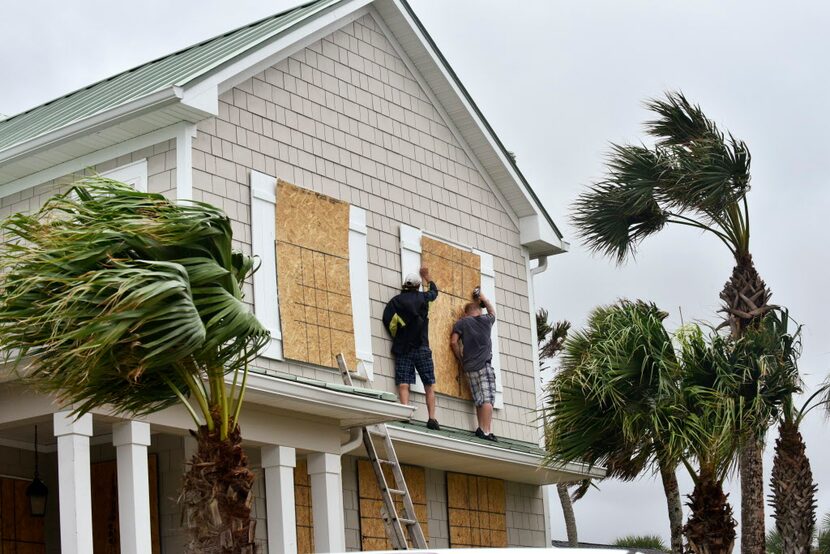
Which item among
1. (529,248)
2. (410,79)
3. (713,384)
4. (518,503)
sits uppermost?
(410,79)

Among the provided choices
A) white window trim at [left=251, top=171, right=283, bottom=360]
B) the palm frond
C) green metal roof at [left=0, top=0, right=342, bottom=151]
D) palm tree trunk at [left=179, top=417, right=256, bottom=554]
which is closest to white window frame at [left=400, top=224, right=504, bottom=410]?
white window trim at [left=251, top=171, right=283, bottom=360]

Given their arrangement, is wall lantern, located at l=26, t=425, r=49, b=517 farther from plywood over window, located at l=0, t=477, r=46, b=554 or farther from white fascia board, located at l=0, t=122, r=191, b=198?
white fascia board, located at l=0, t=122, r=191, b=198

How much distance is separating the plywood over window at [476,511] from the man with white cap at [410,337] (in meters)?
1.38

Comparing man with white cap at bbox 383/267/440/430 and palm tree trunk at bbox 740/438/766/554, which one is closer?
man with white cap at bbox 383/267/440/430

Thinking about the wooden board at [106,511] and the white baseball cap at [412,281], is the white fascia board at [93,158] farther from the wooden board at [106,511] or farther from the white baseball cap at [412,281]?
the white baseball cap at [412,281]

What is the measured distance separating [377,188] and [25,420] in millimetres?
5913

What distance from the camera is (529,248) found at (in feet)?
61.8

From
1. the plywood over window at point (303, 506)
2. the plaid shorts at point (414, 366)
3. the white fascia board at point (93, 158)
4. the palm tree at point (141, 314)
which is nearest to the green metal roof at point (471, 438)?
the plaid shorts at point (414, 366)

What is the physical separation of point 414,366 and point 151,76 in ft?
15.3

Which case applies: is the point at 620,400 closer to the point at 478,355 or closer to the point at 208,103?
the point at 478,355

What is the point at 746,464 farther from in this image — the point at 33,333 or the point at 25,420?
the point at 33,333

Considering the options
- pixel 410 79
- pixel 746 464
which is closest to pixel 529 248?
pixel 410 79

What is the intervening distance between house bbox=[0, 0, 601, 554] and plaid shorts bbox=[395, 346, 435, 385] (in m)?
0.15

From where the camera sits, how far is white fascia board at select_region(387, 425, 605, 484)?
14.7 m
